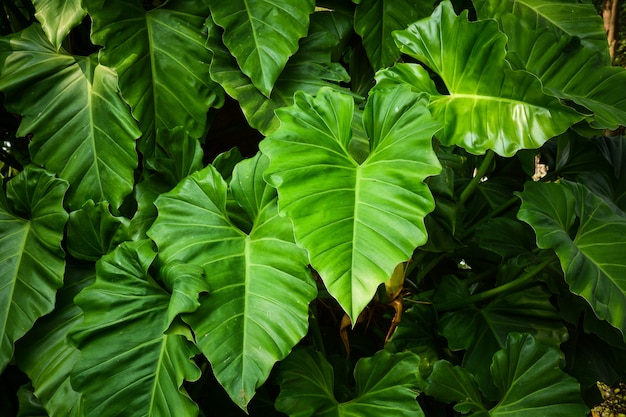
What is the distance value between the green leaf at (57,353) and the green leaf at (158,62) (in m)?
0.37

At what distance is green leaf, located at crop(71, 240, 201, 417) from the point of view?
0.90 meters

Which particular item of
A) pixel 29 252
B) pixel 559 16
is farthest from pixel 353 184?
pixel 559 16

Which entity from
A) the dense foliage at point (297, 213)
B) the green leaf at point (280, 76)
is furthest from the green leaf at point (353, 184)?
the green leaf at point (280, 76)

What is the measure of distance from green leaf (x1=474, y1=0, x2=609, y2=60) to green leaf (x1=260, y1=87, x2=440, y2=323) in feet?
2.05

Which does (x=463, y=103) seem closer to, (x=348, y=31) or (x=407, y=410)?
(x=348, y=31)

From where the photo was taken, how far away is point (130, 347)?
37.4 inches

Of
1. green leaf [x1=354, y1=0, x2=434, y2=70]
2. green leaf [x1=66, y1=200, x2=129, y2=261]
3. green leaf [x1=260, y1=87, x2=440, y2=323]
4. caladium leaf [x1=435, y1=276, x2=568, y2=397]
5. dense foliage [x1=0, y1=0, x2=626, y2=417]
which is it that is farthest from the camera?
green leaf [x1=354, y1=0, x2=434, y2=70]

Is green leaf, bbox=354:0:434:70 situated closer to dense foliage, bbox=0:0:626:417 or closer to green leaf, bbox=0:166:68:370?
dense foliage, bbox=0:0:626:417

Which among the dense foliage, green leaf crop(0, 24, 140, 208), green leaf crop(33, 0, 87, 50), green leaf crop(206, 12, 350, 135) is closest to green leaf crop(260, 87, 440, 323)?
the dense foliage

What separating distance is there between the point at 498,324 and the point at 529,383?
237 mm

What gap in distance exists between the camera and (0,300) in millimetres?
1081

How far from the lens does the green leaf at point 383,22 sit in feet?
4.58

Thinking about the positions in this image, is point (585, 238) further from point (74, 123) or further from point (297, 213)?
point (74, 123)

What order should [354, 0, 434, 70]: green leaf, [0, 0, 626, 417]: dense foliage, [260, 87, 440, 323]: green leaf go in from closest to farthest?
[260, 87, 440, 323]: green leaf
[0, 0, 626, 417]: dense foliage
[354, 0, 434, 70]: green leaf
